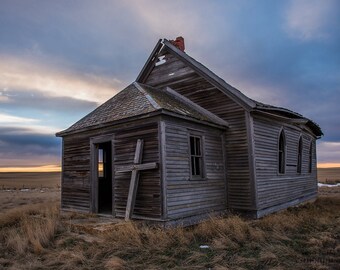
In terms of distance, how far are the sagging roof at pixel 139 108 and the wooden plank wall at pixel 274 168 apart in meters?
1.72

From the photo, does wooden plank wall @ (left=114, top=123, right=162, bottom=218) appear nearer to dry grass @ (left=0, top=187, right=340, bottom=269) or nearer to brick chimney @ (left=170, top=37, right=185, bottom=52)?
dry grass @ (left=0, top=187, right=340, bottom=269)

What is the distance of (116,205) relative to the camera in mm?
10258

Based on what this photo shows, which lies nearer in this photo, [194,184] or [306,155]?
[194,184]

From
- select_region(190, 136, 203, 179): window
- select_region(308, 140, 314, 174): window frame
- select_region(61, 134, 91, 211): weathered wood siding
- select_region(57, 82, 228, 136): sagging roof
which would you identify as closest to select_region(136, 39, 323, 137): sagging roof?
select_region(57, 82, 228, 136): sagging roof

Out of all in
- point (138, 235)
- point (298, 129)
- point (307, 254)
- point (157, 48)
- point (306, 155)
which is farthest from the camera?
point (306, 155)

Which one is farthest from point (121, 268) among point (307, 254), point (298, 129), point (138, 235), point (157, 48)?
point (298, 129)

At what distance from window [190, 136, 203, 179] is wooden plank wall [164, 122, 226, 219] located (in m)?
0.20

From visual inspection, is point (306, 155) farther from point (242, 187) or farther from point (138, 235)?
point (138, 235)

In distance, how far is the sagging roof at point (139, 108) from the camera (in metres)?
10.0

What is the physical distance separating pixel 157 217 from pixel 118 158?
2.52 meters

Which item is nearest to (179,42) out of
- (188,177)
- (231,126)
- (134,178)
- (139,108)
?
(231,126)

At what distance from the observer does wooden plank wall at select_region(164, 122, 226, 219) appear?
9297 mm

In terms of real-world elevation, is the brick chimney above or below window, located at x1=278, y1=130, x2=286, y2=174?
above

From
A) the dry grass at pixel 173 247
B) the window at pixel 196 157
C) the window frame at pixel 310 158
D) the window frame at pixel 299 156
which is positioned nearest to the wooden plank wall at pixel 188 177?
the window at pixel 196 157
